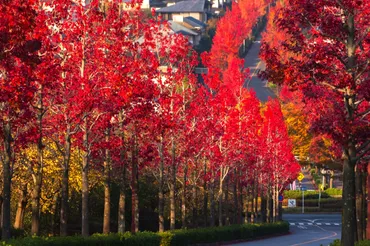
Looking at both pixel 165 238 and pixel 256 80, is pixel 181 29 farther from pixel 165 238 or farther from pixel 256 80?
pixel 165 238

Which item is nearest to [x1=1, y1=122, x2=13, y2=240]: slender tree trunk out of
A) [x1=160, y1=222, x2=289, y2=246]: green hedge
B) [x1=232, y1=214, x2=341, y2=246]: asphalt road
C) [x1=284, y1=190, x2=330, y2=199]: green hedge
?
[x1=160, y1=222, x2=289, y2=246]: green hedge

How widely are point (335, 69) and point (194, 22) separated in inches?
6485

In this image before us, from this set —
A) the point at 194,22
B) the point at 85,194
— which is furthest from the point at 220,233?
the point at 194,22

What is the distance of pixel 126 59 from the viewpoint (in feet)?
119

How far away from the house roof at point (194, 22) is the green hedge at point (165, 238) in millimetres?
117433

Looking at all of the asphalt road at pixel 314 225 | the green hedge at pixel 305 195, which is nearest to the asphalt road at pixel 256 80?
the green hedge at pixel 305 195

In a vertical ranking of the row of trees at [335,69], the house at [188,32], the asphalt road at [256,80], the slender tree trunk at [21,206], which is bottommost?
the slender tree trunk at [21,206]

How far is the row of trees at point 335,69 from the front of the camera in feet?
81.5

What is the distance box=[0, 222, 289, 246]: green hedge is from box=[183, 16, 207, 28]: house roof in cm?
11743

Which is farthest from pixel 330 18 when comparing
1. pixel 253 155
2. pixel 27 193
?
pixel 253 155

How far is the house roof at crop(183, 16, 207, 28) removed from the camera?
186m

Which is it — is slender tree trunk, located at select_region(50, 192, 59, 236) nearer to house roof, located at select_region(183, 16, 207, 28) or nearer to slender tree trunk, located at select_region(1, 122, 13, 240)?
slender tree trunk, located at select_region(1, 122, 13, 240)

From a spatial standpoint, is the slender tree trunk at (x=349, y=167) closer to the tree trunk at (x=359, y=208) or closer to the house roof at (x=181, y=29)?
the tree trunk at (x=359, y=208)

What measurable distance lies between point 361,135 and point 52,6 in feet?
45.1
